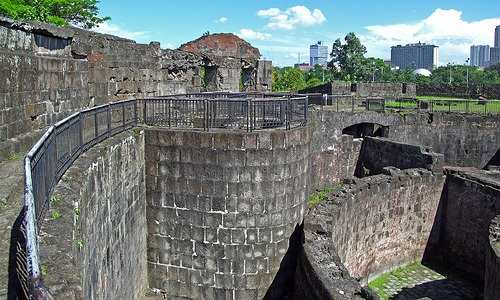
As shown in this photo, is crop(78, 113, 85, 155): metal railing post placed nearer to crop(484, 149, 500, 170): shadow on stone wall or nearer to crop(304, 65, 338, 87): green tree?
crop(484, 149, 500, 170): shadow on stone wall

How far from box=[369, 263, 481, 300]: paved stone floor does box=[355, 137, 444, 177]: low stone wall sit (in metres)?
2.98

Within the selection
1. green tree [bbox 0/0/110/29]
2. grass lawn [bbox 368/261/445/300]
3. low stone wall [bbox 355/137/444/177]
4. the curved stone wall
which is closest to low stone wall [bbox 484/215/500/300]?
grass lawn [bbox 368/261/445/300]

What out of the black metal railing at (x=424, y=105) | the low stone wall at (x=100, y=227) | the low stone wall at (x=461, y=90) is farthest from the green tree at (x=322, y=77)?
the low stone wall at (x=100, y=227)

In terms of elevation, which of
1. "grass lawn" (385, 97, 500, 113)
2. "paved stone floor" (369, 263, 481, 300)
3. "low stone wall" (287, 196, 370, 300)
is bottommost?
"paved stone floor" (369, 263, 481, 300)

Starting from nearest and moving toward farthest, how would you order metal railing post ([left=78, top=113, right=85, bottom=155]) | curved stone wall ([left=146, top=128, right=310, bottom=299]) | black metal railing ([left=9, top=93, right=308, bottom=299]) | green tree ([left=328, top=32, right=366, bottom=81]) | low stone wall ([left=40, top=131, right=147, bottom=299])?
black metal railing ([left=9, top=93, right=308, bottom=299]) < low stone wall ([left=40, top=131, right=147, bottom=299]) < metal railing post ([left=78, top=113, right=85, bottom=155]) < curved stone wall ([left=146, top=128, right=310, bottom=299]) < green tree ([left=328, top=32, right=366, bottom=81])

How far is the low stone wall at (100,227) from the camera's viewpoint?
4059mm

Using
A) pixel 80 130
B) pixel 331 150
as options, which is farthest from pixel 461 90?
pixel 80 130

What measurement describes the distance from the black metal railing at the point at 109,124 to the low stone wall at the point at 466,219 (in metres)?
6.10

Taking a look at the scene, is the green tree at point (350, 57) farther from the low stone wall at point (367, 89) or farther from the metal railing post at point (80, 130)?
the metal railing post at point (80, 130)

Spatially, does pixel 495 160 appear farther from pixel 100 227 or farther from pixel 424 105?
pixel 100 227

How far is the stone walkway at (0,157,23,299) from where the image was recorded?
4.00m

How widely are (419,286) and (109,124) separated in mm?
8840

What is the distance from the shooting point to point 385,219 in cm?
1352

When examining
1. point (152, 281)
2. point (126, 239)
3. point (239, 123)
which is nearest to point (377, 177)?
point (239, 123)
